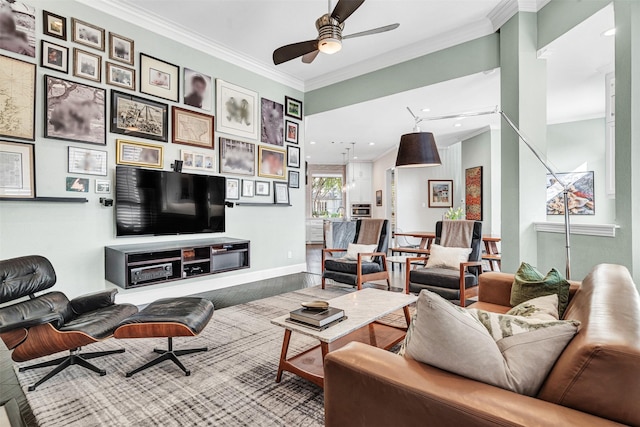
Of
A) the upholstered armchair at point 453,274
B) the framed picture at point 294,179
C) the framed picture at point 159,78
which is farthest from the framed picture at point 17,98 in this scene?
the upholstered armchair at point 453,274

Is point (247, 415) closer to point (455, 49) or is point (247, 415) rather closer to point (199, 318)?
point (199, 318)

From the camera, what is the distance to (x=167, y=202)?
157 inches

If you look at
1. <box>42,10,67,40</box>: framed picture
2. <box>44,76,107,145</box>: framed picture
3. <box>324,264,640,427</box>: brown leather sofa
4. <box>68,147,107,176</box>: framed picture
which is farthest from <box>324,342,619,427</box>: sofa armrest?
<box>42,10,67,40</box>: framed picture

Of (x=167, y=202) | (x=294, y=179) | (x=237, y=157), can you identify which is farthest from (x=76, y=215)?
(x=294, y=179)

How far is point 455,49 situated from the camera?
14.2ft

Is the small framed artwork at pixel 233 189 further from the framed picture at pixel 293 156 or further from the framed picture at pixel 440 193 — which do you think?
the framed picture at pixel 440 193

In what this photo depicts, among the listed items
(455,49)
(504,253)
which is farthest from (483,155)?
(504,253)

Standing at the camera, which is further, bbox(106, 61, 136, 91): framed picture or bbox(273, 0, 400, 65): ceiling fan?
bbox(106, 61, 136, 91): framed picture

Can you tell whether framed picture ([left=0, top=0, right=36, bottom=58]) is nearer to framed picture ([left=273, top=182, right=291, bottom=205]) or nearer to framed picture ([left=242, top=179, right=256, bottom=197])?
framed picture ([left=242, top=179, right=256, bottom=197])

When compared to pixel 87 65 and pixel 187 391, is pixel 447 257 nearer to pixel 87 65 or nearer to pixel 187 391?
pixel 187 391

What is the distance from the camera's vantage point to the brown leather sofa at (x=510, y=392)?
774 mm

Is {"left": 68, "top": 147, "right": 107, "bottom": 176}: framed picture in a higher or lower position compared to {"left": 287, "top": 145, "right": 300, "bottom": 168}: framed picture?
lower

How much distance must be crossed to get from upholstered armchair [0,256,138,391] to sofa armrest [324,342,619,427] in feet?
5.77

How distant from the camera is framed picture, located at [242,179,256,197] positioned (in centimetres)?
500
